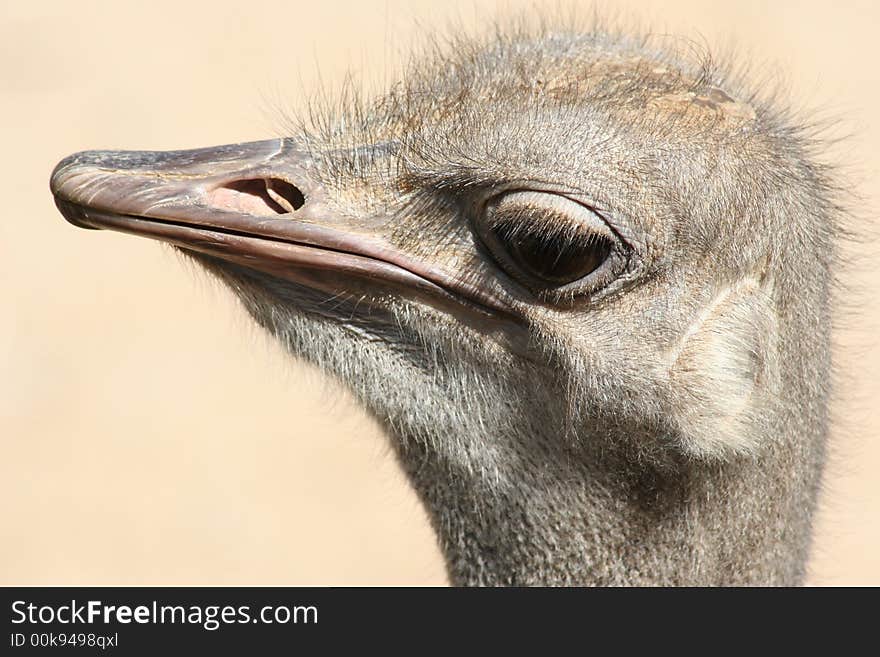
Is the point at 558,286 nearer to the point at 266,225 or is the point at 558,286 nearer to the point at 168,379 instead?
the point at 266,225

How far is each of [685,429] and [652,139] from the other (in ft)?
1.74

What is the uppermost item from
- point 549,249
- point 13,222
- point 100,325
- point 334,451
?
point 13,222

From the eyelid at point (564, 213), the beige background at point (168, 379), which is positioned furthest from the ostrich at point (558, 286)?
the beige background at point (168, 379)

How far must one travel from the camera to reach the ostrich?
243 centimetres

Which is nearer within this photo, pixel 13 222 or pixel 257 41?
pixel 13 222

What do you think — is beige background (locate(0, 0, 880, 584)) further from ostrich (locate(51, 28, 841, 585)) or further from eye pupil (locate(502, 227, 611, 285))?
eye pupil (locate(502, 227, 611, 285))

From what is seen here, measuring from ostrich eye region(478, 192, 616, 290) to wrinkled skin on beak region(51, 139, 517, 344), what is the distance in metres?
0.06

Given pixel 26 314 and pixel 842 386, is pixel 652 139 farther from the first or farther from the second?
pixel 26 314

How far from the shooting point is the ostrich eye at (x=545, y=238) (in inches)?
94.0

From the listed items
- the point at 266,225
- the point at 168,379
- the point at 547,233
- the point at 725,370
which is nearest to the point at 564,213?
the point at 547,233

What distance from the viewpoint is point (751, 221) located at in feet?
8.06

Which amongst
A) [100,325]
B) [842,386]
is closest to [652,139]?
[842,386]

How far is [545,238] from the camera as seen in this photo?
7.93 feet

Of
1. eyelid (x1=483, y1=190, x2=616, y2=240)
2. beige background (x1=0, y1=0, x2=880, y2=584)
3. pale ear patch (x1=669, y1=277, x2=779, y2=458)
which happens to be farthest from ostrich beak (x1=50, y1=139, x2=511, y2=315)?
beige background (x1=0, y1=0, x2=880, y2=584)
